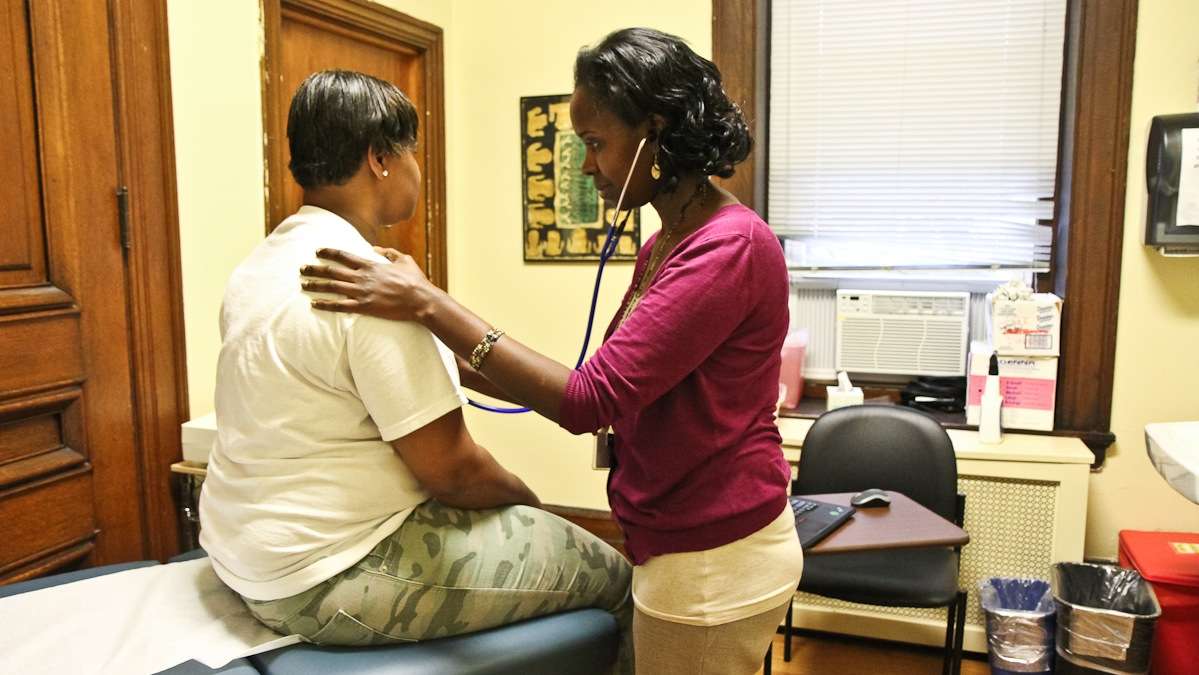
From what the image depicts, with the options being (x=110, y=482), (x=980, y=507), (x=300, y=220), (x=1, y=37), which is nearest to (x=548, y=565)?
(x=300, y=220)

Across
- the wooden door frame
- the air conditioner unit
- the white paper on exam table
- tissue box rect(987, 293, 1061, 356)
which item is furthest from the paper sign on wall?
the white paper on exam table

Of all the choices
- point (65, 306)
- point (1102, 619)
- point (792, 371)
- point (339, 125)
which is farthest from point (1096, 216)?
point (65, 306)

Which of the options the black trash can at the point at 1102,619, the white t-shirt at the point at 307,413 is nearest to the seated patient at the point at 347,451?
the white t-shirt at the point at 307,413

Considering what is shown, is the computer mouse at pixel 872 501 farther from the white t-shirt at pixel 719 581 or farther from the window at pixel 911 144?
the window at pixel 911 144

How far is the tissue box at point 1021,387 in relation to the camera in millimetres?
2592

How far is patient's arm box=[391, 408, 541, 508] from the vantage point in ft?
3.79

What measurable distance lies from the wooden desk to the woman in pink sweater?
42cm

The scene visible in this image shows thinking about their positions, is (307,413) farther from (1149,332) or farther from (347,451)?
(1149,332)

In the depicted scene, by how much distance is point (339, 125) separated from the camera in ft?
3.88

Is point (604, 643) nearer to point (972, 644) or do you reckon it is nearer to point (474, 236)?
point (972, 644)

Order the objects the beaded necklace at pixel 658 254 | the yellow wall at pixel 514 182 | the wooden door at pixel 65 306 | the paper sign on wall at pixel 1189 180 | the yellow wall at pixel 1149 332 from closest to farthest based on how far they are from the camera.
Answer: the beaded necklace at pixel 658 254 → the wooden door at pixel 65 306 → the paper sign on wall at pixel 1189 180 → the yellow wall at pixel 1149 332 → the yellow wall at pixel 514 182

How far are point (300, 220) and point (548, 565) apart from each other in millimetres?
622

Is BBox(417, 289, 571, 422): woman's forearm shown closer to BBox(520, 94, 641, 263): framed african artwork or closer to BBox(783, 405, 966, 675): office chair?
BBox(783, 405, 966, 675): office chair

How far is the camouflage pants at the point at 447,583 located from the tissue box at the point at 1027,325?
5.85 ft
